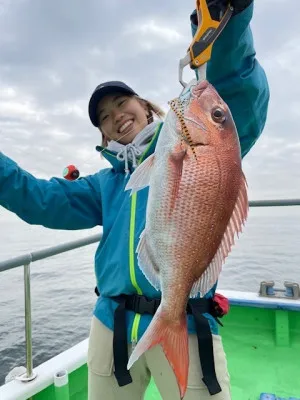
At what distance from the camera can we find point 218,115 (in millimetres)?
1159

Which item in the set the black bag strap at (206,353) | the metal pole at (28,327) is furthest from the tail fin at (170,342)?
the metal pole at (28,327)

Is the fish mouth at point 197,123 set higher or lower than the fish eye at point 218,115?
lower

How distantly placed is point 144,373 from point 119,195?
A: 79cm

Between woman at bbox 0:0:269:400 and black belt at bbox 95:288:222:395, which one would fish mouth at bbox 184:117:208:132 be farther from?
black belt at bbox 95:288:222:395

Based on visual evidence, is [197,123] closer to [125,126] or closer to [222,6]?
[222,6]

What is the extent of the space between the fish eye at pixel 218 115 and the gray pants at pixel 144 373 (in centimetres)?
86

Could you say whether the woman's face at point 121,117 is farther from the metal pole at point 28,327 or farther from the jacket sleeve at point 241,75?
the metal pole at point 28,327

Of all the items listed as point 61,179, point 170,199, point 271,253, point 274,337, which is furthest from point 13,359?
point 271,253

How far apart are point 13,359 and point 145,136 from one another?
232 inches

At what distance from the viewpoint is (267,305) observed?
343cm

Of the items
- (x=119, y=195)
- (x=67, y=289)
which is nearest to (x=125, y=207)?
(x=119, y=195)

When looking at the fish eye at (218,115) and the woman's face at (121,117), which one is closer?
the fish eye at (218,115)

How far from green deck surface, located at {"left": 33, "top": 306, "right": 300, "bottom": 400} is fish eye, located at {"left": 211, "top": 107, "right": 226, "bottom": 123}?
211 cm

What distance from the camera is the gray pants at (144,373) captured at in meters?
1.46
